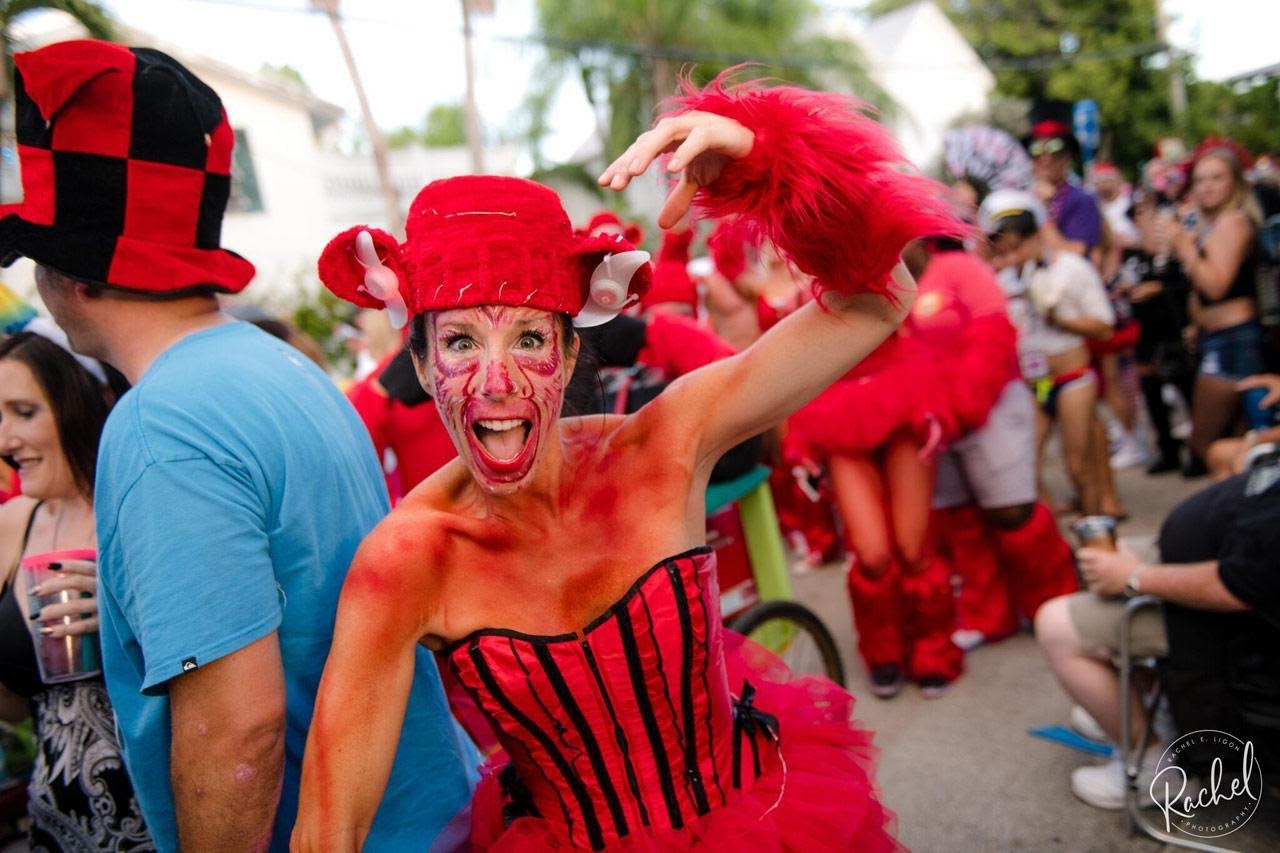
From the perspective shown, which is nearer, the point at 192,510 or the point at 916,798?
the point at 192,510

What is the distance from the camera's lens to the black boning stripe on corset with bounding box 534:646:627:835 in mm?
1584

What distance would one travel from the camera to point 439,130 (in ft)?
183

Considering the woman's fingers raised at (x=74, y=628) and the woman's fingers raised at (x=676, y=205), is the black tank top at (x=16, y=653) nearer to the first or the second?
the woman's fingers raised at (x=74, y=628)

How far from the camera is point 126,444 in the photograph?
1.48 metres

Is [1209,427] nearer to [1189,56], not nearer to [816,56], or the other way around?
[816,56]

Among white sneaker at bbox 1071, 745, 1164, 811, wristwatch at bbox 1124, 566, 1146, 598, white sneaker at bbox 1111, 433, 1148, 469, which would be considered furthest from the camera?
white sneaker at bbox 1111, 433, 1148, 469

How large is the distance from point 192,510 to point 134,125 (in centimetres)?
69

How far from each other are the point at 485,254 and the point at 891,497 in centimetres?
319

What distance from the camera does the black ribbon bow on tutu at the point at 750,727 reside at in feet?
6.02

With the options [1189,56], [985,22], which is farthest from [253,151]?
[985,22]

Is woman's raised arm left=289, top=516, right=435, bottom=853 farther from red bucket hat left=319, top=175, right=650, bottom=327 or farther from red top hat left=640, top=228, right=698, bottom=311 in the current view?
red top hat left=640, top=228, right=698, bottom=311

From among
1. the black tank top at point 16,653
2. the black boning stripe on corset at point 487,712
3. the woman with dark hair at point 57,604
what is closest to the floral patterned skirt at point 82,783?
the woman with dark hair at point 57,604

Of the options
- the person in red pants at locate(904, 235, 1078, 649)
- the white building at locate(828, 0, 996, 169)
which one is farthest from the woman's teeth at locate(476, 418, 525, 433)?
the white building at locate(828, 0, 996, 169)

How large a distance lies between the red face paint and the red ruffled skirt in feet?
2.10
